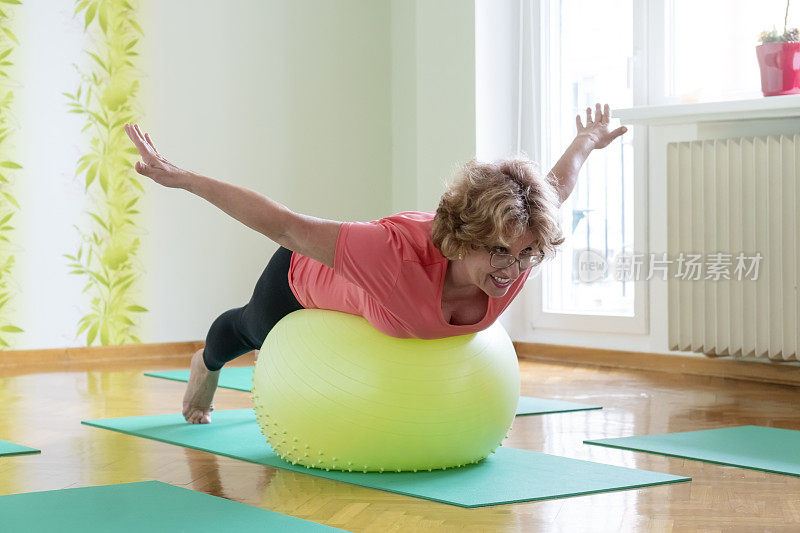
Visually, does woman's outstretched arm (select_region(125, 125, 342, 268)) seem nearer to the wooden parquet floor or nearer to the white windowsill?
the wooden parquet floor

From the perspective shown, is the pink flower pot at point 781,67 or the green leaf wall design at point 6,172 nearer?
the pink flower pot at point 781,67

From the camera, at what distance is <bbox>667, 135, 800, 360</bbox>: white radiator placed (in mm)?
4023

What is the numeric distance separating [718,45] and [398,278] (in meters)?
2.90

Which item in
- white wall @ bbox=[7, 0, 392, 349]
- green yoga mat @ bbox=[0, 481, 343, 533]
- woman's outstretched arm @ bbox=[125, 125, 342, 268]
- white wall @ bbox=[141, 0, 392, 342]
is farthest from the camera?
white wall @ bbox=[141, 0, 392, 342]

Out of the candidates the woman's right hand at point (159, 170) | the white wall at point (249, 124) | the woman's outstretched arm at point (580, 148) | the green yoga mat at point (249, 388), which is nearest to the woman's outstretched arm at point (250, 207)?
the woman's right hand at point (159, 170)

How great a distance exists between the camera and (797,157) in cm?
397

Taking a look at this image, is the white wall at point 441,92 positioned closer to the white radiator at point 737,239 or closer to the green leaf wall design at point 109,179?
the white radiator at point 737,239

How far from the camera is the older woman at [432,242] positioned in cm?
206

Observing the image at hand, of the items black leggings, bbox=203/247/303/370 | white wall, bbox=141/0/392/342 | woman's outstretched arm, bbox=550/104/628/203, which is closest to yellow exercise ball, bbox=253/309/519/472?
black leggings, bbox=203/247/303/370

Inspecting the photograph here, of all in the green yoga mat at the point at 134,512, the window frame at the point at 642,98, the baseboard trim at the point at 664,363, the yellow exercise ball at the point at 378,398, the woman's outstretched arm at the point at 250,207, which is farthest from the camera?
the window frame at the point at 642,98

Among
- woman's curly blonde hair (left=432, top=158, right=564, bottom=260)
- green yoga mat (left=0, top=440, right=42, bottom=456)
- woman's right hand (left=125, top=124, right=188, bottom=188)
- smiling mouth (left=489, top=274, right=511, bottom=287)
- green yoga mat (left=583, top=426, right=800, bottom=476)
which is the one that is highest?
woman's right hand (left=125, top=124, right=188, bottom=188)

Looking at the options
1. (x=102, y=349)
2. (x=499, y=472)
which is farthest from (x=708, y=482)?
(x=102, y=349)

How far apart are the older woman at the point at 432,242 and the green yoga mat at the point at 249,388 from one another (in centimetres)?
114

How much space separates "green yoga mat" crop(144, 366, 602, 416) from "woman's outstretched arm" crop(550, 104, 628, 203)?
3.30ft
